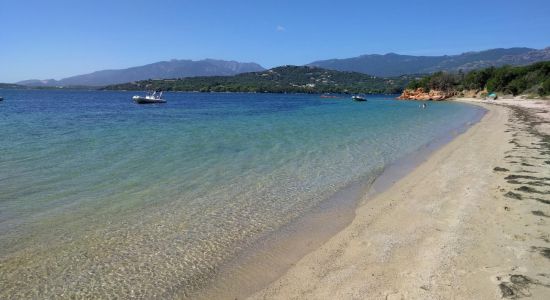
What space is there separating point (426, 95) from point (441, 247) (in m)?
118

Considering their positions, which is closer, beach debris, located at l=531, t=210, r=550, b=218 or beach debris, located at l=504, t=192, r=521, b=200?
beach debris, located at l=531, t=210, r=550, b=218

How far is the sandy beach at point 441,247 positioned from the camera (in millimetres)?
5844

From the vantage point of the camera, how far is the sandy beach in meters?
5.84

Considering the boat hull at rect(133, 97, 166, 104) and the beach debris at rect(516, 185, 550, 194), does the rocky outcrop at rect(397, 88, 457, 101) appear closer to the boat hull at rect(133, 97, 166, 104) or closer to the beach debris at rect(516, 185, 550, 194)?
the boat hull at rect(133, 97, 166, 104)

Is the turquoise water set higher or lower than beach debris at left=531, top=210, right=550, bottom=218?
lower

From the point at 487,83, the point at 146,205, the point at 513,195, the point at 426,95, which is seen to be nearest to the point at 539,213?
the point at 513,195

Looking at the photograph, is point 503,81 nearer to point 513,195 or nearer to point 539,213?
point 513,195

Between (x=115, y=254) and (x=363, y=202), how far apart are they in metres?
6.43

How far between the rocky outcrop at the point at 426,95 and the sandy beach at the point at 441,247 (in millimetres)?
106552

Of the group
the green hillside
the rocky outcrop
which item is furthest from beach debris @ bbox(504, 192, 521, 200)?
the rocky outcrop

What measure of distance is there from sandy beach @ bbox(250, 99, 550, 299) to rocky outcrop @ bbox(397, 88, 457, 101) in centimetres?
10655

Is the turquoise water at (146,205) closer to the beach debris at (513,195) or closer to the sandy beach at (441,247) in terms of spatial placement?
the sandy beach at (441,247)

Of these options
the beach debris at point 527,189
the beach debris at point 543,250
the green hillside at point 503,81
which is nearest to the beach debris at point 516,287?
the beach debris at point 543,250

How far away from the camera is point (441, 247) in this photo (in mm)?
7266
